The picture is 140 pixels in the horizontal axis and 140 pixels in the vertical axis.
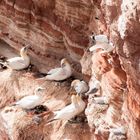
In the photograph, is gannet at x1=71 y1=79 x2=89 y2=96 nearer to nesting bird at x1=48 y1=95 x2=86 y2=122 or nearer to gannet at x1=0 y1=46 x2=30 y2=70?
nesting bird at x1=48 y1=95 x2=86 y2=122

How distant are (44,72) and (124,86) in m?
4.03

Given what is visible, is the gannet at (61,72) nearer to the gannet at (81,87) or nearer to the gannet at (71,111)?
the gannet at (81,87)

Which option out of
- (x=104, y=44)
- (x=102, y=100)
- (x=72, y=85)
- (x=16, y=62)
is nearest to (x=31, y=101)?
(x=72, y=85)

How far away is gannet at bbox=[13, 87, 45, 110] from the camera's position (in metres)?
9.96

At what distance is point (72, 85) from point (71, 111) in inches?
37.8

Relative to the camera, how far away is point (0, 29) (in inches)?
480

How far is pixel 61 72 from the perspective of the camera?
34.0 ft

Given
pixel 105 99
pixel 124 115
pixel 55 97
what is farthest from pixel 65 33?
pixel 124 115

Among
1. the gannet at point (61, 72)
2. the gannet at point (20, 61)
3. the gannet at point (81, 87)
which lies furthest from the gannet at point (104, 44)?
the gannet at point (20, 61)

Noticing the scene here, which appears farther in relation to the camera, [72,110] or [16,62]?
[16,62]

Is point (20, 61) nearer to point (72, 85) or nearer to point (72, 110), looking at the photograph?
point (72, 85)

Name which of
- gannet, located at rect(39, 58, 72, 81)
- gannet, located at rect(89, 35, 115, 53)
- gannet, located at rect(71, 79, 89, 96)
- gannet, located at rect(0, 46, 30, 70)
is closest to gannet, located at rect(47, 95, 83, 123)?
gannet, located at rect(71, 79, 89, 96)

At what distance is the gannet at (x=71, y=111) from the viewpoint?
30.1 feet

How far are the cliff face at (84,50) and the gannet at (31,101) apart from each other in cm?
20
